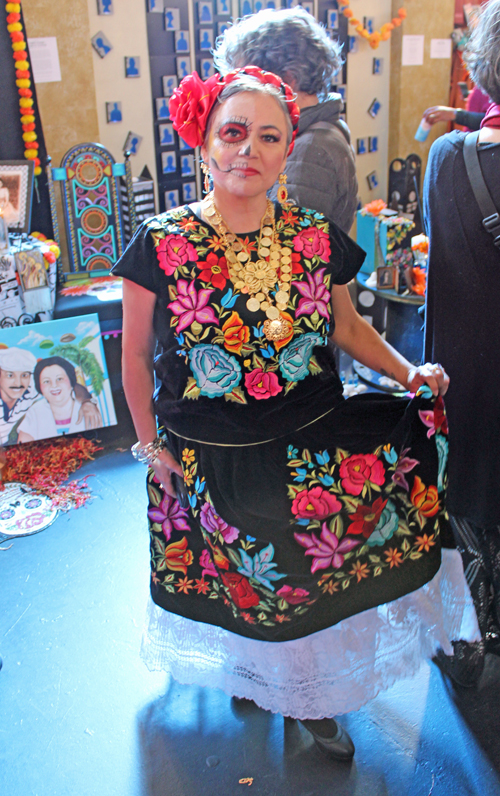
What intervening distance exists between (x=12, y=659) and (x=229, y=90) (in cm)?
172

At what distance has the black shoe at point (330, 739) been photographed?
162 centimetres

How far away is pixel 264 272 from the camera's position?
1.42 m

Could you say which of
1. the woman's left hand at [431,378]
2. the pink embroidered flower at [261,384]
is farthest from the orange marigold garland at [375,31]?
the pink embroidered flower at [261,384]

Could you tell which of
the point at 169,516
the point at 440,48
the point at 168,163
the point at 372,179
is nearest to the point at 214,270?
the point at 169,516

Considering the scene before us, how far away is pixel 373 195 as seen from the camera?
533 centimetres

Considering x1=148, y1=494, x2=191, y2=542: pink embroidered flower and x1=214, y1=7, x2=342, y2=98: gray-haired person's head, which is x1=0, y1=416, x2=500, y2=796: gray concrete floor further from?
x1=214, y1=7, x2=342, y2=98: gray-haired person's head

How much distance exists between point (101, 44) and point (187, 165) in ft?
2.75

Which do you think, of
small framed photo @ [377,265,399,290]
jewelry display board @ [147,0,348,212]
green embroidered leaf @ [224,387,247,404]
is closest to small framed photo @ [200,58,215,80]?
jewelry display board @ [147,0,348,212]

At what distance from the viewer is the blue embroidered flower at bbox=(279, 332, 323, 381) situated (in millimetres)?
1430

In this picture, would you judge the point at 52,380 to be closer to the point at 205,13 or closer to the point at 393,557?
the point at 393,557

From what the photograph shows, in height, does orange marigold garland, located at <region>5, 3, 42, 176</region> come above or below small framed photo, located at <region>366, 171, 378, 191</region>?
above

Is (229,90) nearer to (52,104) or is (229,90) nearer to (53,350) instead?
(53,350)

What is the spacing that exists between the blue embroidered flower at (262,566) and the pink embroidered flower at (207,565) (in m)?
0.13

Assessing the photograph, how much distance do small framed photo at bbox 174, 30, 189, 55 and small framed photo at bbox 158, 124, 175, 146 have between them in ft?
1.46
